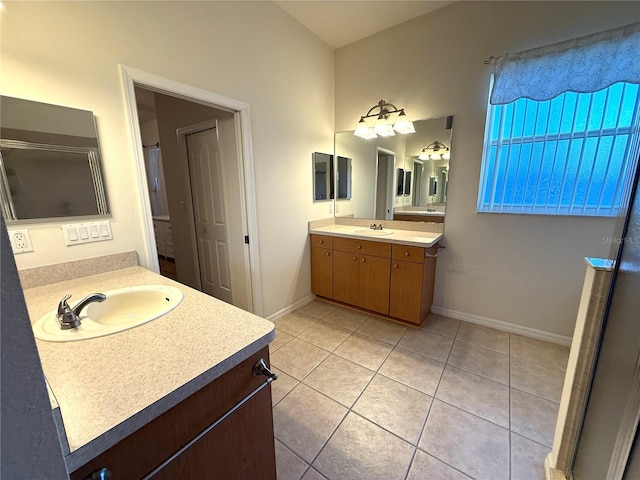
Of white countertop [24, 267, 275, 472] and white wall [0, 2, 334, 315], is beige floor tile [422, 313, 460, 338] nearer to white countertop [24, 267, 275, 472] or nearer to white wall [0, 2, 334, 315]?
white wall [0, 2, 334, 315]

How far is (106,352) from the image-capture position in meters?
0.77

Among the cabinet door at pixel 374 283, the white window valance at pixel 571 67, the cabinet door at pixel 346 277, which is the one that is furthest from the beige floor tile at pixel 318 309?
the white window valance at pixel 571 67

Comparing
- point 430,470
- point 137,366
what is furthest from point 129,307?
point 430,470

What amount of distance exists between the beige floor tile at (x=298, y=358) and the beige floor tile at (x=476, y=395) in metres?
0.89

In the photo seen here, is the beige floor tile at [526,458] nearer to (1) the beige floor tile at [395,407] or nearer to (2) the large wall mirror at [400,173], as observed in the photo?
(1) the beige floor tile at [395,407]

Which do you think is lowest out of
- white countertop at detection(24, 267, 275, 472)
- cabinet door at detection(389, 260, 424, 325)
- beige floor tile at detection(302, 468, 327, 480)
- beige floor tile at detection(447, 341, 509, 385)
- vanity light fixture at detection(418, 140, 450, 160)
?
beige floor tile at detection(302, 468, 327, 480)

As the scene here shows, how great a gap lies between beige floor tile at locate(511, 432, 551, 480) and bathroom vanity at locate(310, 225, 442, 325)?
108 centimetres

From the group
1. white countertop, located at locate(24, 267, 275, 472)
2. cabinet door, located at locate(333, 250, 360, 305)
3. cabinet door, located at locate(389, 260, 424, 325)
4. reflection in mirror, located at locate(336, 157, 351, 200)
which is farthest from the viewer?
reflection in mirror, located at locate(336, 157, 351, 200)

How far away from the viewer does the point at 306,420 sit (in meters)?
1.52

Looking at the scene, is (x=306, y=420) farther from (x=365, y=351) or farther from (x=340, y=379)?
(x=365, y=351)

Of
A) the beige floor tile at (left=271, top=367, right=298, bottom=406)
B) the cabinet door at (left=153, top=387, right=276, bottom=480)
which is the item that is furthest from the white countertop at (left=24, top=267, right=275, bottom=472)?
the beige floor tile at (left=271, top=367, right=298, bottom=406)

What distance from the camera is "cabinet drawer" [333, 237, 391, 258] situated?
96.1 inches

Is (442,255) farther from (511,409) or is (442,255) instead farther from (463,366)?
(511,409)

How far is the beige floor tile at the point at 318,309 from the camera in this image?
2781mm
